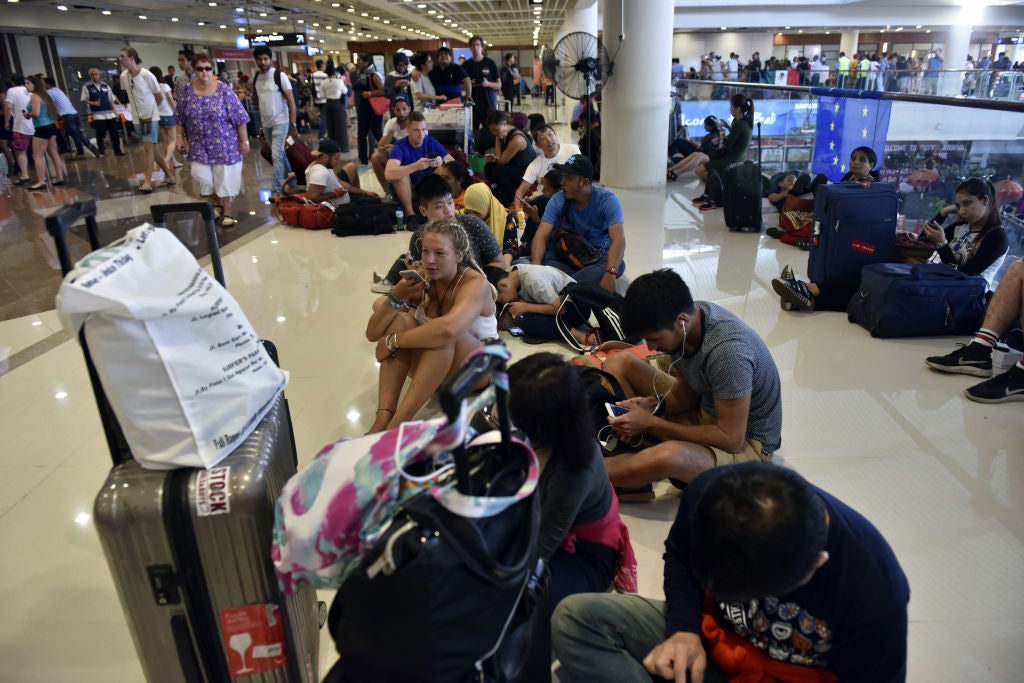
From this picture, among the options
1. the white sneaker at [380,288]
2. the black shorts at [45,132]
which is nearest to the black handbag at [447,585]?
the white sneaker at [380,288]

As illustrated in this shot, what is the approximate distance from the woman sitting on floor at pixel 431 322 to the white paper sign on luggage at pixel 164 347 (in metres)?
1.48

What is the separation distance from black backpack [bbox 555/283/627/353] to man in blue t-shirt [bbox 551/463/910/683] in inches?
89.2

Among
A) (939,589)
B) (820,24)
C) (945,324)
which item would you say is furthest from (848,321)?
(820,24)

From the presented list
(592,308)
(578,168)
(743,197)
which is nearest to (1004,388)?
(592,308)

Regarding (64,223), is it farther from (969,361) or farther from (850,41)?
(850,41)

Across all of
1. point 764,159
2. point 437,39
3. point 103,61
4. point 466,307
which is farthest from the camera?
point 437,39

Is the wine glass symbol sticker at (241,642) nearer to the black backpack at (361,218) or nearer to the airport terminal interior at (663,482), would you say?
the airport terminal interior at (663,482)

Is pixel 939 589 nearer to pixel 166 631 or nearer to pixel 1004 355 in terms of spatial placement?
pixel 1004 355

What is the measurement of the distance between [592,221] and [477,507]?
12.0 feet

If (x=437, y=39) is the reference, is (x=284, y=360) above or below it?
below

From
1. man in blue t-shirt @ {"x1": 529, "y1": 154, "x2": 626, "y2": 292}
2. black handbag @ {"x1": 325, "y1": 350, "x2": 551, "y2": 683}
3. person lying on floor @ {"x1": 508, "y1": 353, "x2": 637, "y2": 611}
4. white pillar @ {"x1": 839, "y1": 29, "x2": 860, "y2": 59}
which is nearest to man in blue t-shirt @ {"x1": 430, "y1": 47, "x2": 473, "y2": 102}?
man in blue t-shirt @ {"x1": 529, "y1": 154, "x2": 626, "y2": 292}

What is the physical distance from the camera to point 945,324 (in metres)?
3.89

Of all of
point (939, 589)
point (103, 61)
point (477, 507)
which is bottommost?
point (939, 589)

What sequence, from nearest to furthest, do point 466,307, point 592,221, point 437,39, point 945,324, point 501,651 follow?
point 501,651, point 466,307, point 945,324, point 592,221, point 437,39
